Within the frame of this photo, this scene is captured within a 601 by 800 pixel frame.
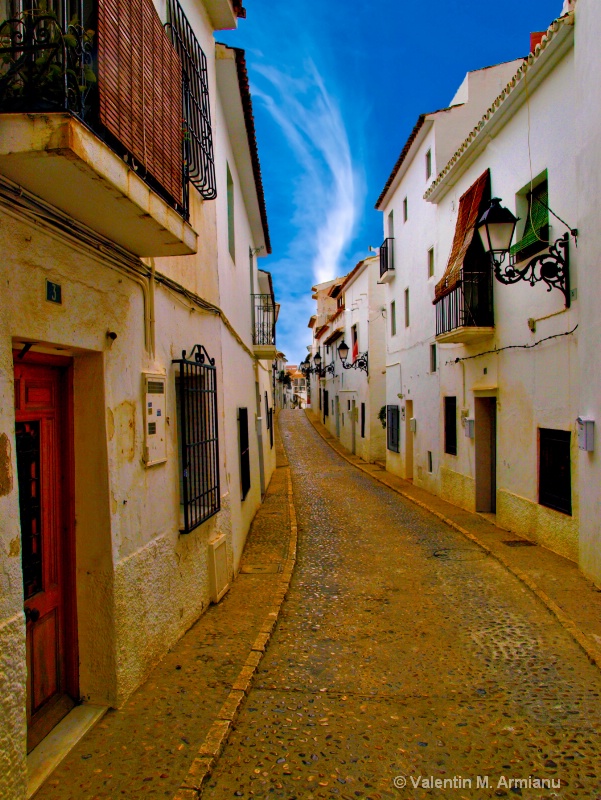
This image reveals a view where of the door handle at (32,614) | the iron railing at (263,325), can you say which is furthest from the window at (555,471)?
the iron railing at (263,325)

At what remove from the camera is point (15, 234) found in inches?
111

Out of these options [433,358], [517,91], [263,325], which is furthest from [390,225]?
[517,91]

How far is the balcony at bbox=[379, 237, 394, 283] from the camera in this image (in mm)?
17945

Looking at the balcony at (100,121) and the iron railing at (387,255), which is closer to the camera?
the balcony at (100,121)

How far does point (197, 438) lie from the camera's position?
5.81 metres

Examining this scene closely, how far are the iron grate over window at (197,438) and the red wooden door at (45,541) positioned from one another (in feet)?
4.69

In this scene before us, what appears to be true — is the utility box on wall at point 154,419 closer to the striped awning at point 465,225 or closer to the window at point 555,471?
the window at point 555,471

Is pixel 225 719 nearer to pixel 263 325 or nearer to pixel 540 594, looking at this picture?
pixel 540 594

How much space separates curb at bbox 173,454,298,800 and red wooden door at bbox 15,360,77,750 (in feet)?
3.28

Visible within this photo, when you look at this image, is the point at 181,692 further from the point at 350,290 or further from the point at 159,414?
the point at 350,290

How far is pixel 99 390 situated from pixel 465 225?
9.24 meters

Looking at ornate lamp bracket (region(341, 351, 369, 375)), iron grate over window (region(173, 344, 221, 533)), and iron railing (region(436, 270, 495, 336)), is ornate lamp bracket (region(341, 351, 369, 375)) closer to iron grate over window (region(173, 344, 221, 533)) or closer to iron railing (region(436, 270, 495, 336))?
iron railing (region(436, 270, 495, 336))

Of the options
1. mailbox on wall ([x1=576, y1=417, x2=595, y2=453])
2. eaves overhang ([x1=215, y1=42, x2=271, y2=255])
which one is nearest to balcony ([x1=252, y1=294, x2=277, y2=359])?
eaves overhang ([x1=215, y1=42, x2=271, y2=255])

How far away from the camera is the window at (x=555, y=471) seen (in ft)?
25.5
